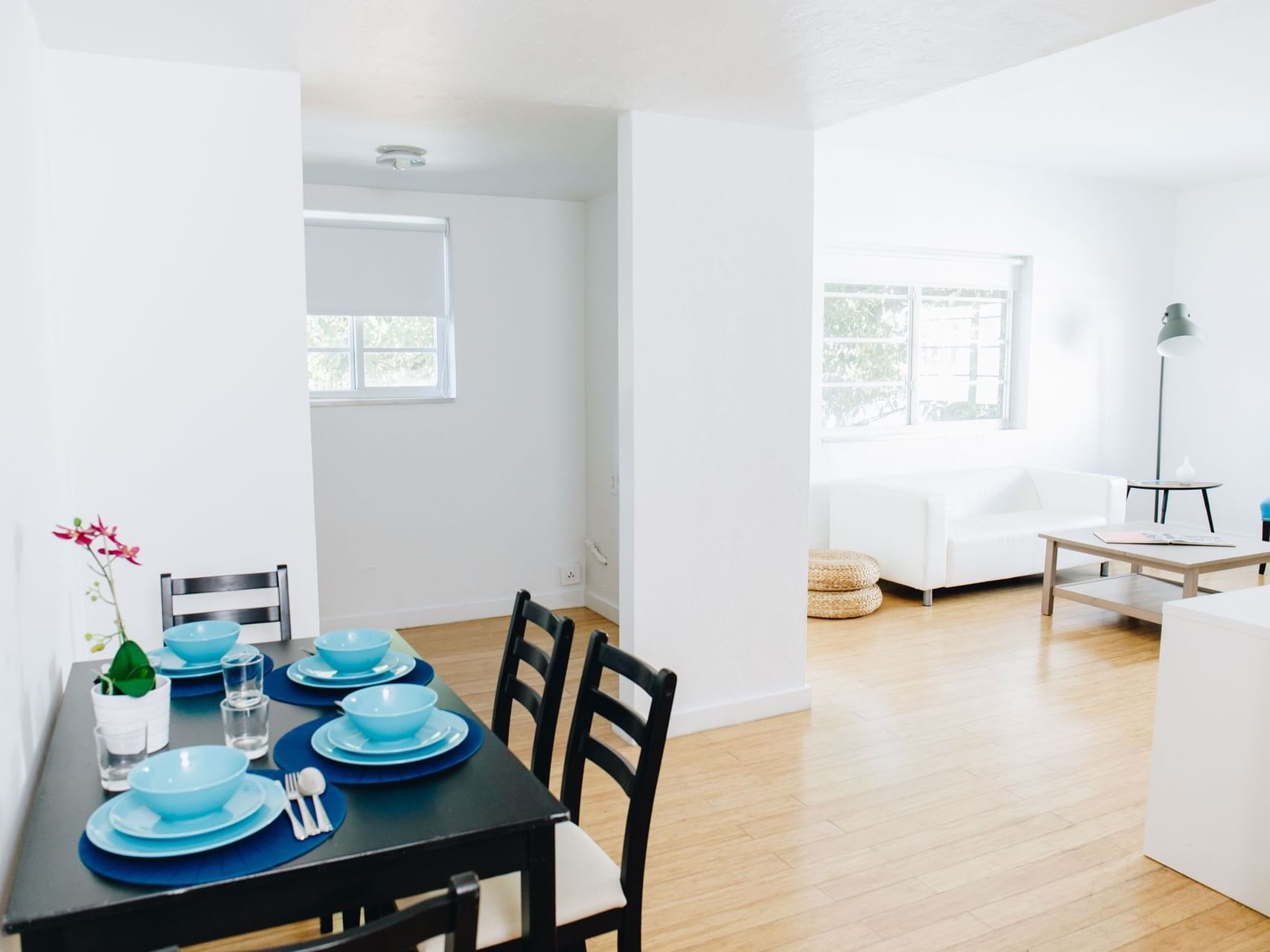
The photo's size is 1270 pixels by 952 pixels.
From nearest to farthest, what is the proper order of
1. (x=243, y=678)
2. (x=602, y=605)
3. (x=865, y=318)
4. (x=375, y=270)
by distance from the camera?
(x=243, y=678), (x=375, y=270), (x=602, y=605), (x=865, y=318)

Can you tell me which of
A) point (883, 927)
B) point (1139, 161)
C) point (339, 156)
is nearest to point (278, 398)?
point (339, 156)

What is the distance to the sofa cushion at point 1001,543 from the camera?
5.62m

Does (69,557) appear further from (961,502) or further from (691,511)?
(961,502)

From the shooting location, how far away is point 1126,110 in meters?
5.16

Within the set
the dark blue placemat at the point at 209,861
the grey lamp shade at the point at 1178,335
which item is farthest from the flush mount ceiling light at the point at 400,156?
the grey lamp shade at the point at 1178,335

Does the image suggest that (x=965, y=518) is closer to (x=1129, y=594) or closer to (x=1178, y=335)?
(x=1129, y=594)

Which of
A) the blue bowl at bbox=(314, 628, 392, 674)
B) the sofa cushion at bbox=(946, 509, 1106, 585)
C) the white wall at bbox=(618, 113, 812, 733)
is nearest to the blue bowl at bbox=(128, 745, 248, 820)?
the blue bowl at bbox=(314, 628, 392, 674)

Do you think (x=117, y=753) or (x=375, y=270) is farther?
(x=375, y=270)

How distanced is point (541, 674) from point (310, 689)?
0.53 metres

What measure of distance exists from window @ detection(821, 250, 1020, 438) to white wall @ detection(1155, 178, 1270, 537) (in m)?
1.75

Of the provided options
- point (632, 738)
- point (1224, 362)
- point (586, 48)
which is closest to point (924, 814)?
point (632, 738)

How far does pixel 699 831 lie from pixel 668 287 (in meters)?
1.92

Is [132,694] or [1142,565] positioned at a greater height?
[132,694]

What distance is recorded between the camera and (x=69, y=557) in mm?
2629
